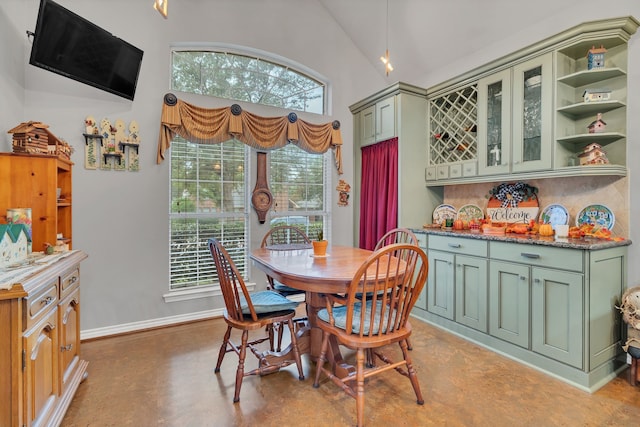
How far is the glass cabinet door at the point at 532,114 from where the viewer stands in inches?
100

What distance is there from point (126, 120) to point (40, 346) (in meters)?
2.16

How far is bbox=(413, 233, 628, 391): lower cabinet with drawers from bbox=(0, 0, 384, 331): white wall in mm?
2272

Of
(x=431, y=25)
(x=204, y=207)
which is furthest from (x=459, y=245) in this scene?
(x=204, y=207)

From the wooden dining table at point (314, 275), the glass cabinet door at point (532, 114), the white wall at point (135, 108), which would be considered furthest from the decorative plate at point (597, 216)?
the wooden dining table at point (314, 275)

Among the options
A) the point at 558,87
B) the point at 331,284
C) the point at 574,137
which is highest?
the point at 558,87

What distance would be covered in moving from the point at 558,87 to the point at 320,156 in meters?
2.50

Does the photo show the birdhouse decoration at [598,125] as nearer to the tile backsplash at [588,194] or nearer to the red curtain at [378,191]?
the tile backsplash at [588,194]

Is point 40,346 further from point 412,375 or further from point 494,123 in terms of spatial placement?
point 494,123

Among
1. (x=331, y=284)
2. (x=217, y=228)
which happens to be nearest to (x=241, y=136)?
(x=217, y=228)

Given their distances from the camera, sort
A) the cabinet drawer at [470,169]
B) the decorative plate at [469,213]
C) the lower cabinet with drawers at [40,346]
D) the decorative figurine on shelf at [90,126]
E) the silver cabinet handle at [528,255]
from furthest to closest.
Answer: the decorative plate at [469,213], the cabinet drawer at [470,169], the decorative figurine on shelf at [90,126], the silver cabinet handle at [528,255], the lower cabinet with drawers at [40,346]

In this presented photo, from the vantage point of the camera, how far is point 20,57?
254cm

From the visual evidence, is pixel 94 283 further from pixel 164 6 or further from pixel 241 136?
pixel 164 6

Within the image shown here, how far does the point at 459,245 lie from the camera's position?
2900 millimetres

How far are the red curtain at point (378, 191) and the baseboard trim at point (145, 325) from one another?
2003 millimetres
